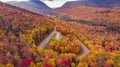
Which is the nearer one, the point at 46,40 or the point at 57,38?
the point at 46,40

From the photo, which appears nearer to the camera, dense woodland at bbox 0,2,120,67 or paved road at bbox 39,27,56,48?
dense woodland at bbox 0,2,120,67

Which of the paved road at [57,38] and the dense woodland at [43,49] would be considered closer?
the dense woodland at [43,49]

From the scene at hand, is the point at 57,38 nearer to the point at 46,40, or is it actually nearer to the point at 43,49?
the point at 46,40

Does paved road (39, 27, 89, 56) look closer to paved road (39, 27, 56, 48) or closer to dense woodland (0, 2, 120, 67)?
paved road (39, 27, 56, 48)

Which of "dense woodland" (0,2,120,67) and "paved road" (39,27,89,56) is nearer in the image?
"dense woodland" (0,2,120,67)

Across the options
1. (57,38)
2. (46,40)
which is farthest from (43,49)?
(57,38)

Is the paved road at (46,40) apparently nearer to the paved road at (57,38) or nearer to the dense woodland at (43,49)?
the paved road at (57,38)

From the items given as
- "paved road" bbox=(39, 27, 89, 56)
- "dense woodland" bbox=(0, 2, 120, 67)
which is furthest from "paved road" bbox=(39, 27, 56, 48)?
"dense woodland" bbox=(0, 2, 120, 67)

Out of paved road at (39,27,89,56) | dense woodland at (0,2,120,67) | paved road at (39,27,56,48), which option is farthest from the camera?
paved road at (39,27,56,48)

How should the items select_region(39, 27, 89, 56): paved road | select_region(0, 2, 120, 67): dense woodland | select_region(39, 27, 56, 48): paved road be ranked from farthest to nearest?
select_region(39, 27, 56, 48): paved road
select_region(39, 27, 89, 56): paved road
select_region(0, 2, 120, 67): dense woodland

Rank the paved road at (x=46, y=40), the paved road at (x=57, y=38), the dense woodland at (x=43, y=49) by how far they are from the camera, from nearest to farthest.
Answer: the dense woodland at (x=43, y=49), the paved road at (x=57, y=38), the paved road at (x=46, y=40)

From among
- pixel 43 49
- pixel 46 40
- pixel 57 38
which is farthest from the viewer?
pixel 57 38

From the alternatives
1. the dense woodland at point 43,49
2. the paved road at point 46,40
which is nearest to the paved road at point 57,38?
the paved road at point 46,40
